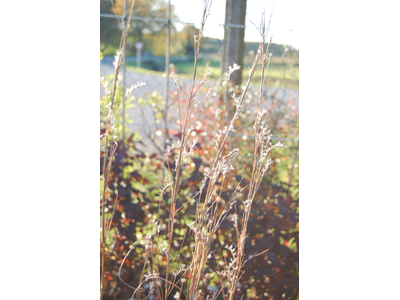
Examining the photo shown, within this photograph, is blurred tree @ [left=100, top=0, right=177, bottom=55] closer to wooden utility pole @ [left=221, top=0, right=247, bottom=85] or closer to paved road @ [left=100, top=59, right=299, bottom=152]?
paved road @ [left=100, top=59, right=299, bottom=152]

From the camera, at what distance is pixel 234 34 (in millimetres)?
2301

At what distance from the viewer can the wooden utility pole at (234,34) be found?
7.28 feet

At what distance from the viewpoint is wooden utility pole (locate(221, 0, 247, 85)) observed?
2219 millimetres

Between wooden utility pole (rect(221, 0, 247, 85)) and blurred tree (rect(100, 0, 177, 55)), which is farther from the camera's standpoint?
blurred tree (rect(100, 0, 177, 55))

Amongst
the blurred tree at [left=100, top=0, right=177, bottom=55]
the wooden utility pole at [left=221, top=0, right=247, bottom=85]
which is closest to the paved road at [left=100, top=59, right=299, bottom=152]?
the blurred tree at [left=100, top=0, right=177, bottom=55]

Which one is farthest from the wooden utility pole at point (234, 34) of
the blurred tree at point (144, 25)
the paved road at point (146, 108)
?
the blurred tree at point (144, 25)

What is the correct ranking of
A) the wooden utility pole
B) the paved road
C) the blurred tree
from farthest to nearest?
the blurred tree → the paved road → the wooden utility pole

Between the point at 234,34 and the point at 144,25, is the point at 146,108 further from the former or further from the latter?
the point at 234,34

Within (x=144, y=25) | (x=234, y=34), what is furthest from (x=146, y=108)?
(x=234, y=34)

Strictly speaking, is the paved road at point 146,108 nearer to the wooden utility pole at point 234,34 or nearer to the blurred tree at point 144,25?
the blurred tree at point 144,25
